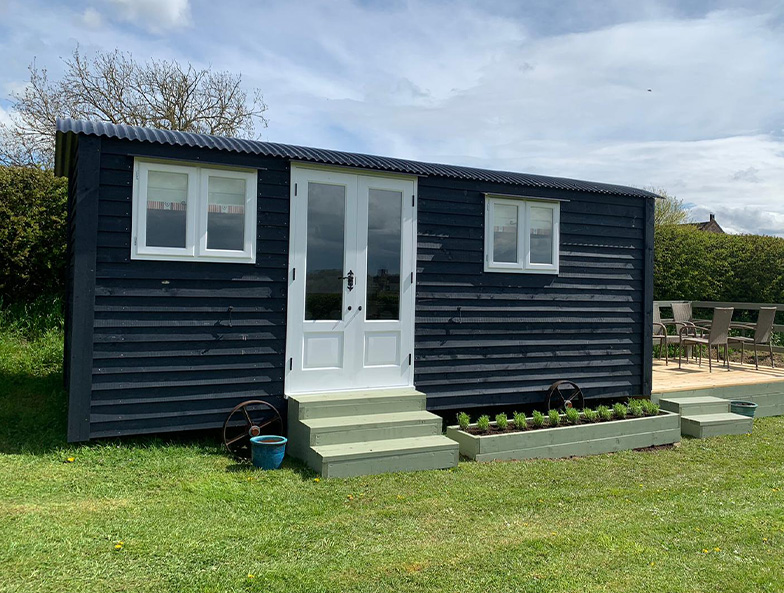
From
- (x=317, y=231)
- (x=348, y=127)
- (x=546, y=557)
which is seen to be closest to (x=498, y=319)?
(x=317, y=231)

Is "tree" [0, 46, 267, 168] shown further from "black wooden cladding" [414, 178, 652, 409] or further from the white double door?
Result: "black wooden cladding" [414, 178, 652, 409]

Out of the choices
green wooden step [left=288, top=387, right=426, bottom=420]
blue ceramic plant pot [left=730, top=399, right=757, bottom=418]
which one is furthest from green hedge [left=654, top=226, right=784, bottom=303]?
green wooden step [left=288, top=387, right=426, bottom=420]

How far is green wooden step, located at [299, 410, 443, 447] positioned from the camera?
16.6 ft

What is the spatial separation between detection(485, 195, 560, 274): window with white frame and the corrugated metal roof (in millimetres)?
252

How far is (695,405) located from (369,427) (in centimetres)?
417

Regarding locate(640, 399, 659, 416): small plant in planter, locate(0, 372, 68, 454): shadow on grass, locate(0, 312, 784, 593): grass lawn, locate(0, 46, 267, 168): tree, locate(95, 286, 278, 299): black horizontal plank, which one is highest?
locate(0, 46, 267, 168): tree

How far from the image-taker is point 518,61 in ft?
31.6

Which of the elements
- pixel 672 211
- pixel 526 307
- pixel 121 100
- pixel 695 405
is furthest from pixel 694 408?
pixel 672 211

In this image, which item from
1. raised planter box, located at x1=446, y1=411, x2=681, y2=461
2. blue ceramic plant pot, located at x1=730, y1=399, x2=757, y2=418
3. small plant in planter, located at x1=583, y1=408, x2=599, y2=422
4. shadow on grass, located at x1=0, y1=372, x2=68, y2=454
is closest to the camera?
shadow on grass, located at x1=0, y1=372, x2=68, y2=454

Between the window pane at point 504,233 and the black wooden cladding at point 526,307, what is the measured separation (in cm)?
18

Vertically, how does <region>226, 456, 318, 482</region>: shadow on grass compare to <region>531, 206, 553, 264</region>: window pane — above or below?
below

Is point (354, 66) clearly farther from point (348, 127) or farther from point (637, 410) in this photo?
point (637, 410)

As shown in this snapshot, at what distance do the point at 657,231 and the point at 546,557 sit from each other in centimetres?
1120

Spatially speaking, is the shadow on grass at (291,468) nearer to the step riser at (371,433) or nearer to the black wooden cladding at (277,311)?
the step riser at (371,433)
